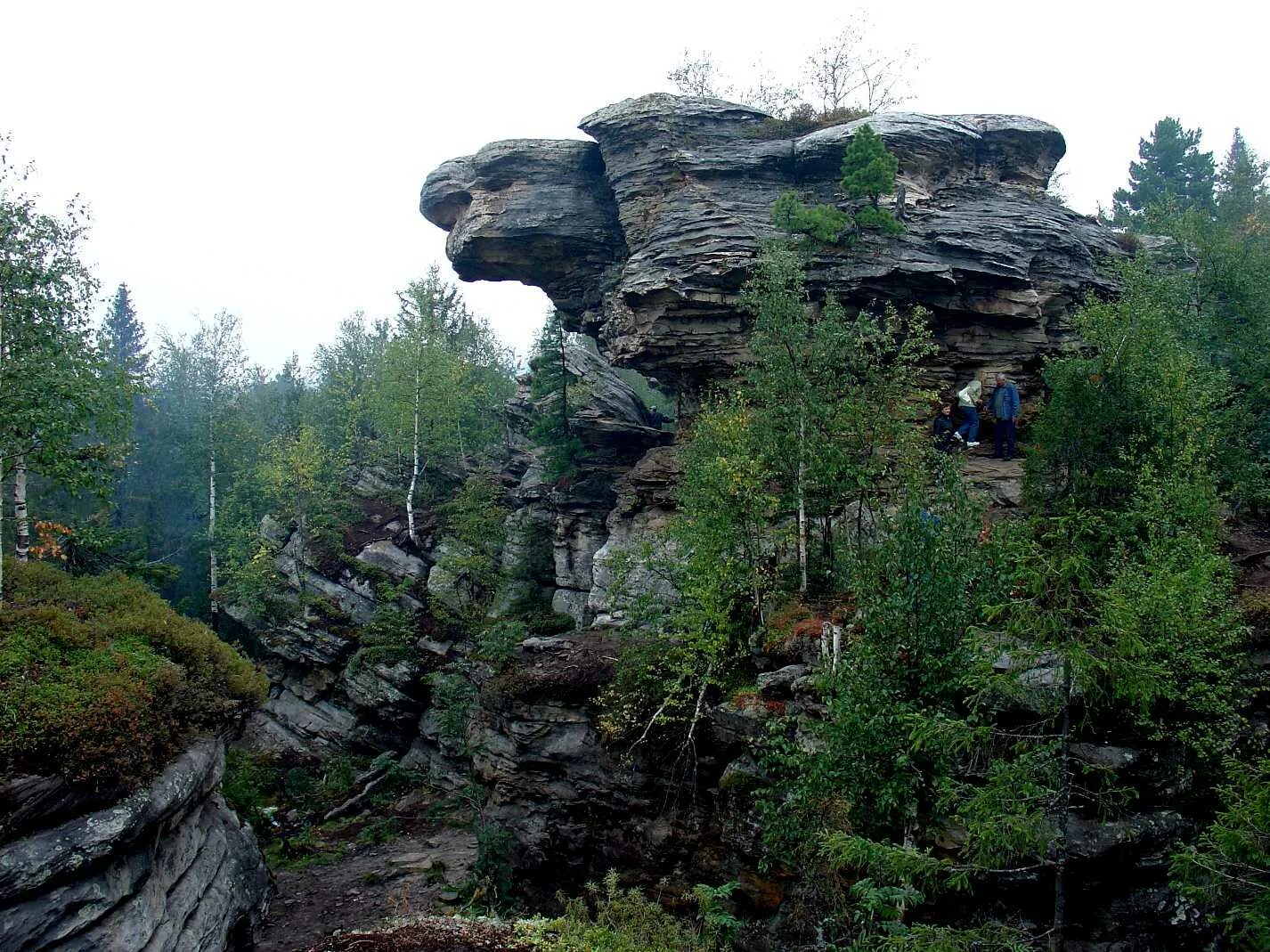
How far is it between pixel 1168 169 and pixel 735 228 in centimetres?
3475

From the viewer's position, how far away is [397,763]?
26828 mm

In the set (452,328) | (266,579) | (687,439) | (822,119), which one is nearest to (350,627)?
(266,579)

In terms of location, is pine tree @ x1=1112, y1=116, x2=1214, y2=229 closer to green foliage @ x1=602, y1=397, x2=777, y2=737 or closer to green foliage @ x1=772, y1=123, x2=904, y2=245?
green foliage @ x1=772, y1=123, x2=904, y2=245

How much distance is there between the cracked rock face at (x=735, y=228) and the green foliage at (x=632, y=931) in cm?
1635

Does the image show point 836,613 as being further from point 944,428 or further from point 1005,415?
point 1005,415

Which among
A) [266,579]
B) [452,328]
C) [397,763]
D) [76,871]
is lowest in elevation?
[397,763]

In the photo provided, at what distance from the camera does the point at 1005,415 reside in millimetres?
19688

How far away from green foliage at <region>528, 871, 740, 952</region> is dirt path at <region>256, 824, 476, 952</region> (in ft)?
23.8

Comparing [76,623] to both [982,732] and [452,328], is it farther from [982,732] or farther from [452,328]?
[452,328]

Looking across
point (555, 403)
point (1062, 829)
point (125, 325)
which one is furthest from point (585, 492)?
point (125, 325)

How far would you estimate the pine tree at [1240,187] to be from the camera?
34.5m

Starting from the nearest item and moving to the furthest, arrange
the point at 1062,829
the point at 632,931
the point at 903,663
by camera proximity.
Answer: the point at 1062,829 < the point at 903,663 < the point at 632,931

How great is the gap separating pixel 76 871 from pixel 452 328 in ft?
129

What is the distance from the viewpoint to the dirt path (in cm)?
1675
